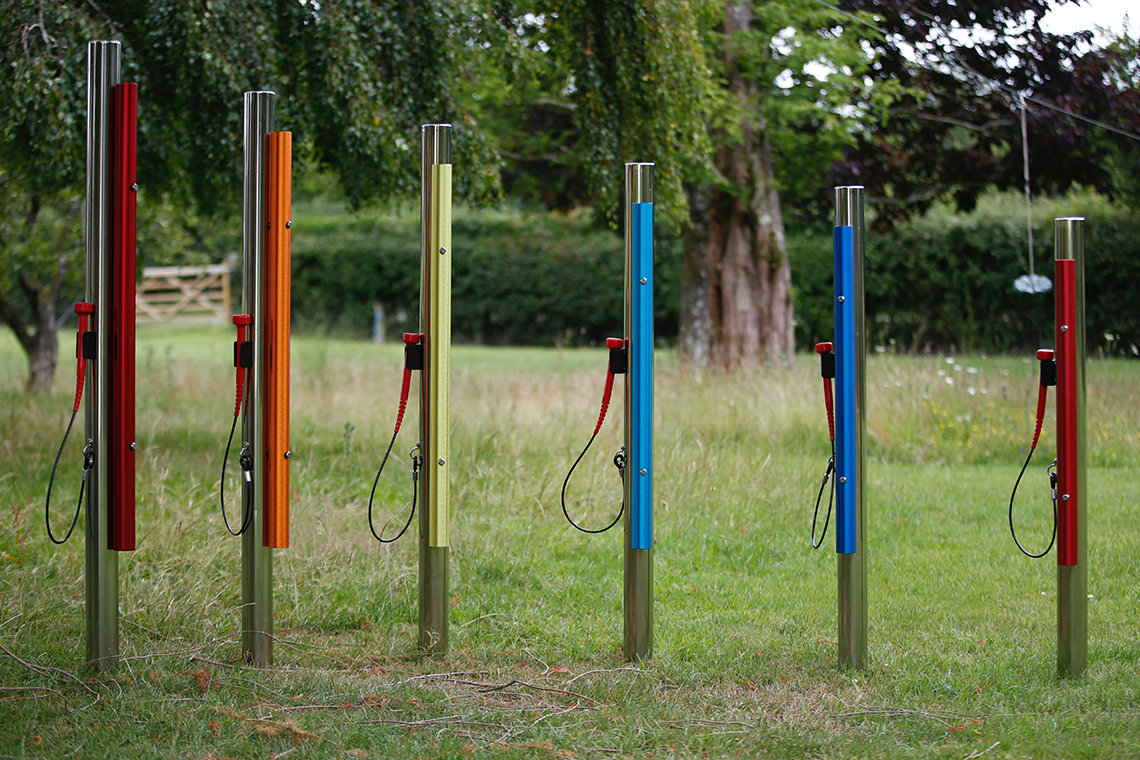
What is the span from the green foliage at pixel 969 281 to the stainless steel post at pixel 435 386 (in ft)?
46.6

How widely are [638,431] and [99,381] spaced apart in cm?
205

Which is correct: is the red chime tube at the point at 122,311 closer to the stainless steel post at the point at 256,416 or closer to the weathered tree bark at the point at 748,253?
the stainless steel post at the point at 256,416

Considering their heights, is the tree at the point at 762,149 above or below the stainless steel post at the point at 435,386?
above

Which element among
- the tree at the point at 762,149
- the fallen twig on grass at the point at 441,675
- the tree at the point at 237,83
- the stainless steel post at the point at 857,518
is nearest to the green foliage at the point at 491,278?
the tree at the point at 762,149

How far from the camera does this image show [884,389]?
988cm

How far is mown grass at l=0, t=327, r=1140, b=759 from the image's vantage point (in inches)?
139

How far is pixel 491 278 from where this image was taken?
2247 cm

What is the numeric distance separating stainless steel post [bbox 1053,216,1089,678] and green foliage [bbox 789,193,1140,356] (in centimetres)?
1404

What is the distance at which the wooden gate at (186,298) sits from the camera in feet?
90.5

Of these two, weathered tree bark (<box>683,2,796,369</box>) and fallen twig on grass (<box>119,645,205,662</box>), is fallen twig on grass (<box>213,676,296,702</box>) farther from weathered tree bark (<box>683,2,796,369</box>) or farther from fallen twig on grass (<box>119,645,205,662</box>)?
weathered tree bark (<box>683,2,796,369</box>)

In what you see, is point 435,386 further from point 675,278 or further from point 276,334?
point 675,278

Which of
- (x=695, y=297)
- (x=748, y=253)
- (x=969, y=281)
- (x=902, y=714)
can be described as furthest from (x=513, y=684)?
(x=969, y=281)

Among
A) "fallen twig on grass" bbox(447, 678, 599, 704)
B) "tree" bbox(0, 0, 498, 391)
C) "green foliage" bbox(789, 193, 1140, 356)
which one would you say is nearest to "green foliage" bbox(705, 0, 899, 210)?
"tree" bbox(0, 0, 498, 391)

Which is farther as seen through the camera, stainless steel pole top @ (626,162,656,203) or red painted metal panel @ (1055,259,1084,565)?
stainless steel pole top @ (626,162,656,203)
